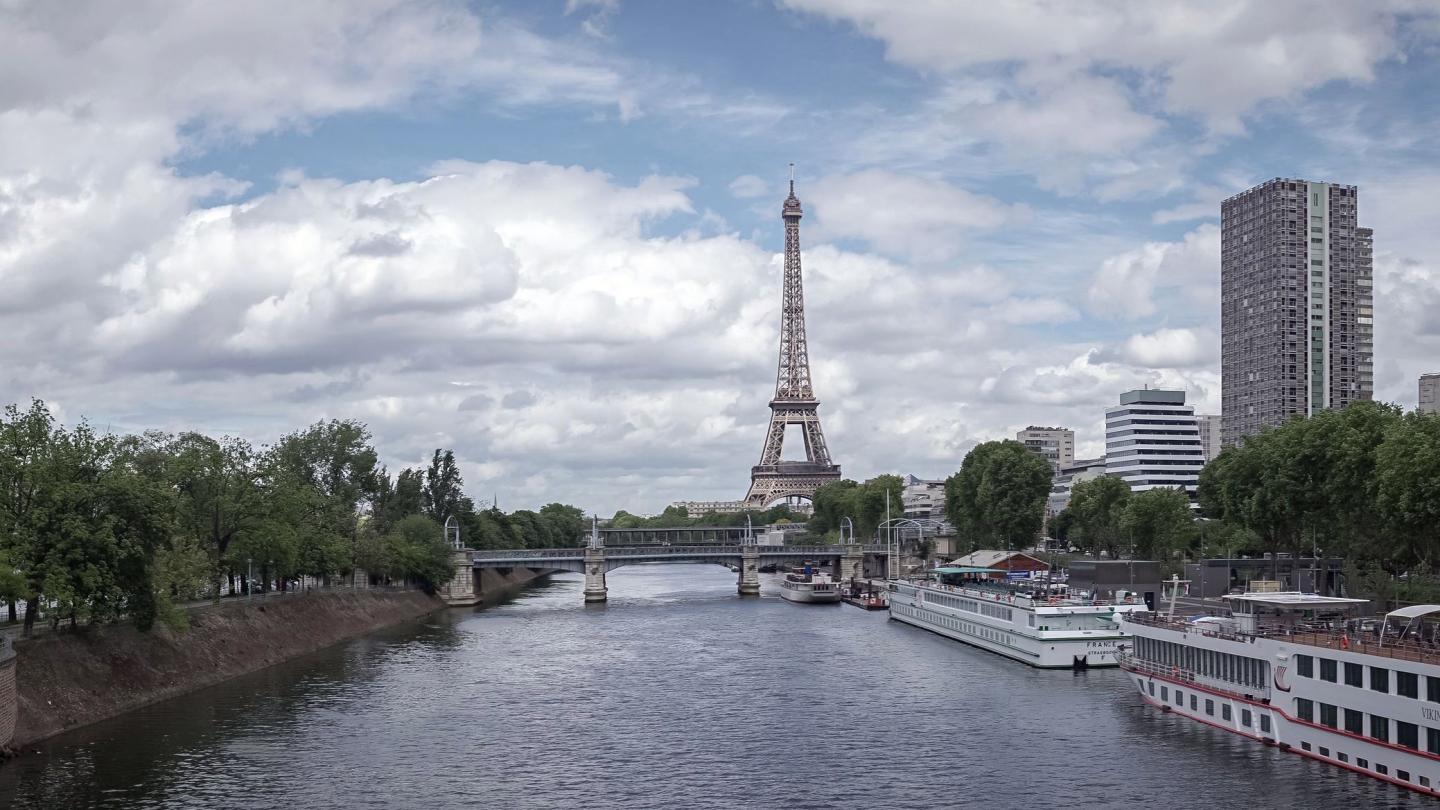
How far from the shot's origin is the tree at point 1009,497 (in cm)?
17538

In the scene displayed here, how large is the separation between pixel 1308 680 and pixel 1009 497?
119348mm

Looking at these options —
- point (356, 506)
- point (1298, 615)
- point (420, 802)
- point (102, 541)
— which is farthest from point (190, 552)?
point (1298, 615)

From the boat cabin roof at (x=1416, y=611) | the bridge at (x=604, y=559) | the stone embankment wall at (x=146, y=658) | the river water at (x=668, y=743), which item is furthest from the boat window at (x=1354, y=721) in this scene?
the bridge at (x=604, y=559)

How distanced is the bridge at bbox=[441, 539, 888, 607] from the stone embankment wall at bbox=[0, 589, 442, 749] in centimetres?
4618

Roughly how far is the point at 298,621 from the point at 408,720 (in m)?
41.3

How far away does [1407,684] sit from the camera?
49.9 meters

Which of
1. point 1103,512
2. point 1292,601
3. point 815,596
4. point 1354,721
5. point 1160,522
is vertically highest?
point 1103,512

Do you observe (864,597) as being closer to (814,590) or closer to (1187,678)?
(814,590)

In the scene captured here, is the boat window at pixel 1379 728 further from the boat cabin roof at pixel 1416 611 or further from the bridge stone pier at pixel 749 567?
the bridge stone pier at pixel 749 567

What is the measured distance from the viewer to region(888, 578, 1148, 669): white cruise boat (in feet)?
297

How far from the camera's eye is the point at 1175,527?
487 ft

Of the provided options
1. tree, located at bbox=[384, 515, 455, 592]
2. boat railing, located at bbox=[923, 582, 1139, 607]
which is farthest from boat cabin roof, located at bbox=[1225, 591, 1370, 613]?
tree, located at bbox=[384, 515, 455, 592]

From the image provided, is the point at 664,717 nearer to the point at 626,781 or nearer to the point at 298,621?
the point at 626,781

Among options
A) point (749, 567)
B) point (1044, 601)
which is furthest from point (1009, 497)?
point (1044, 601)
